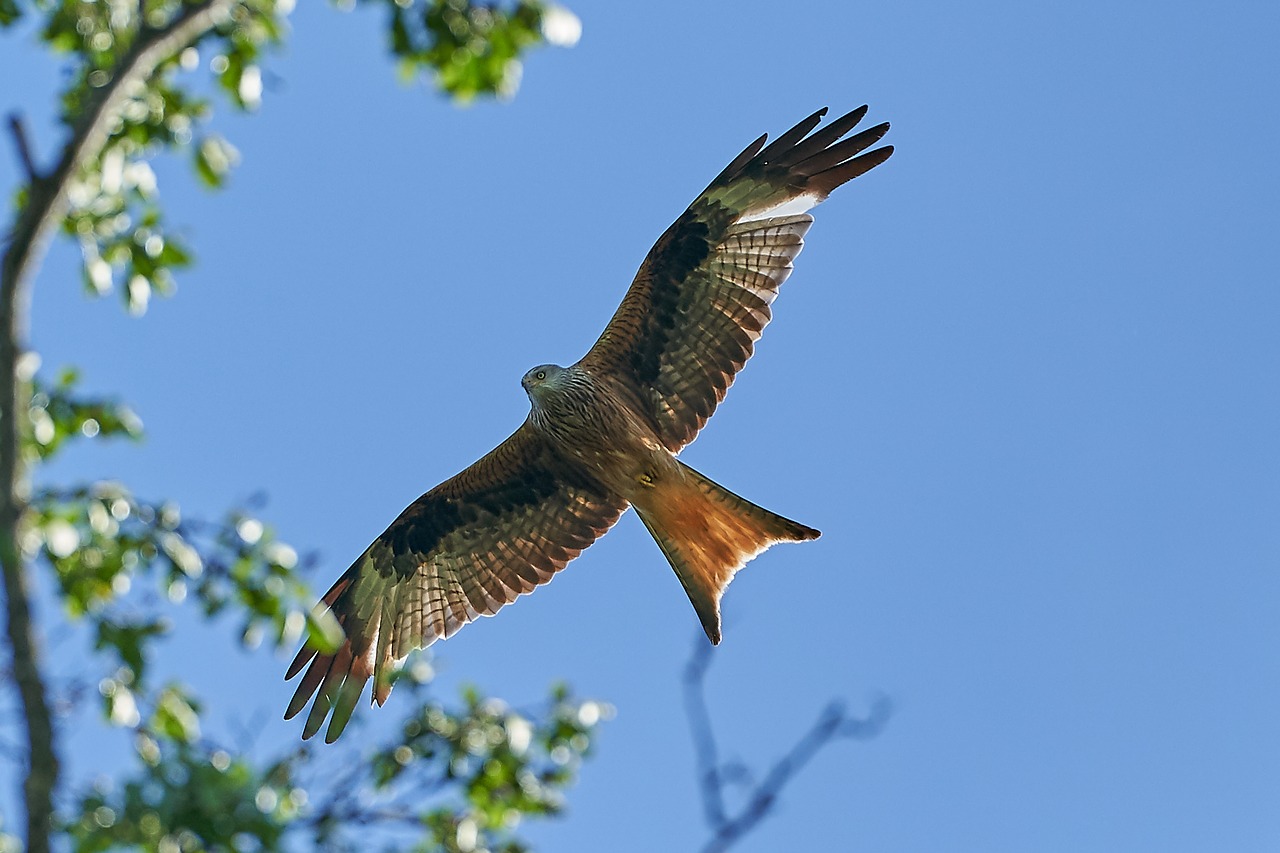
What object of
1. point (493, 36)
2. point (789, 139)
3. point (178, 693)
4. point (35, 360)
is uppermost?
point (789, 139)

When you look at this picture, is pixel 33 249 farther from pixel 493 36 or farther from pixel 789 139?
pixel 789 139

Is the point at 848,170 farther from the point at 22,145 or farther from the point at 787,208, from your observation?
the point at 22,145

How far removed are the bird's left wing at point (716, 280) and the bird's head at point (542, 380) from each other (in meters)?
0.19

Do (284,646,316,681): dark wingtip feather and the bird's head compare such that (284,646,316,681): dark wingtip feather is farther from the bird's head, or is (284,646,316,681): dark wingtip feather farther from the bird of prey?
the bird's head

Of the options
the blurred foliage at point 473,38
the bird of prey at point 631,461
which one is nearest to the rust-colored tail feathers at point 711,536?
the bird of prey at point 631,461

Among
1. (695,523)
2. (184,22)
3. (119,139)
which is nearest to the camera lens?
(184,22)

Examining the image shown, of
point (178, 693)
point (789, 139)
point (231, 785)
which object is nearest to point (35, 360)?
point (178, 693)

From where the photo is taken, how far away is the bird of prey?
7.57 meters

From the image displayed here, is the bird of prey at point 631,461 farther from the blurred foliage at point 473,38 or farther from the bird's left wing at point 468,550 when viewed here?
the blurred foliage at point 473,38

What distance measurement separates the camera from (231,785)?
3.20 m

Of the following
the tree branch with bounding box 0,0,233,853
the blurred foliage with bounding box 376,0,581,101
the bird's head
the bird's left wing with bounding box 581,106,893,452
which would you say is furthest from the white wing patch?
the tree branch with bounding box 0,0,233,853

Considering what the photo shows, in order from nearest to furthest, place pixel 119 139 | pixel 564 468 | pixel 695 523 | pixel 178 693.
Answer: pixel 178 693, pixel 119 139, pixel 695 523, pixel 564 468

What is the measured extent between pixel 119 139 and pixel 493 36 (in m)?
1.34

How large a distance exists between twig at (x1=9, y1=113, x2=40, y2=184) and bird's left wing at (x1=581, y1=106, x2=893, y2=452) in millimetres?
4987
